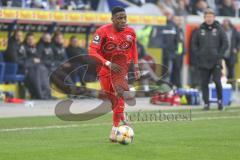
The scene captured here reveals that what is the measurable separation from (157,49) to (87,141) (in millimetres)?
14124

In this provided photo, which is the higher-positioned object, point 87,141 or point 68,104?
point 87,141

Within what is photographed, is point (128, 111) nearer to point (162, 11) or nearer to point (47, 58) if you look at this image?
point (47, 58)

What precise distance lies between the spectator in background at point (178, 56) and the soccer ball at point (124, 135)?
1380 cm

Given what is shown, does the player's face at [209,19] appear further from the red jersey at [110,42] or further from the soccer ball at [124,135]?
the soccer ball at [124,135]

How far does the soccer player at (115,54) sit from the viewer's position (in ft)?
39.3

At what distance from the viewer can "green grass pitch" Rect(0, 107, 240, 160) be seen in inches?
405

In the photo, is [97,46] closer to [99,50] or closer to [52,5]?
[99,50]

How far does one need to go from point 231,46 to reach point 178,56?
2.00 meters

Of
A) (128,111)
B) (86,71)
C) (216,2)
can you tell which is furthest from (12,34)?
(216,2)

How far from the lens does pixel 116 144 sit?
11648 mm

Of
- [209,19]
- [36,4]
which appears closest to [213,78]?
[209,19]

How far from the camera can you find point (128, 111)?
60.9 ft

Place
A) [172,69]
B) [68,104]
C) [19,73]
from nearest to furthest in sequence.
Result: 1. [68,104]
2. [19,73]
3. [172,69]

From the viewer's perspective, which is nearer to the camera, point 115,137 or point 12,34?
point 115,137
